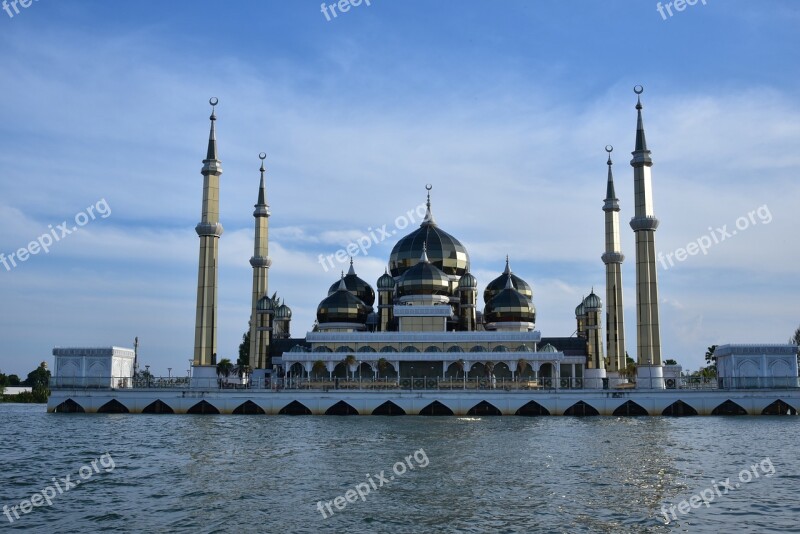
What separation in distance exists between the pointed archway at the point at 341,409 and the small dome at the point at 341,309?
18.7 meters

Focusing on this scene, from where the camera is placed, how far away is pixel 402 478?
25984mm

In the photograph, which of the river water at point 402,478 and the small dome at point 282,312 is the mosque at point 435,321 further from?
the river water at point 402,478

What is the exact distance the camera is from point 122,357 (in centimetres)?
6334

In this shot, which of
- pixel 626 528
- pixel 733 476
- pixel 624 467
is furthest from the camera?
pixel 624 467

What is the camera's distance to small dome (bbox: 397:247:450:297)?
75000 millimetres

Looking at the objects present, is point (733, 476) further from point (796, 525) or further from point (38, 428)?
point (38, 428)

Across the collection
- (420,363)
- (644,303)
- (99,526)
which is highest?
(644,303)

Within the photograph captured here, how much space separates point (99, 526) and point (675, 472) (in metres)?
18.1

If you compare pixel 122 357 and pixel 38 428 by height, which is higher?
pixel 122 357

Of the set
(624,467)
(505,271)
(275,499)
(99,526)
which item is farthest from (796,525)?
(505,271)

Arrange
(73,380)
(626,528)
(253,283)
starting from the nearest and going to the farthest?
(626,528) < (73,380) < (253,283)

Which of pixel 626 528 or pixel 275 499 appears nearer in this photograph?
pixel 626 528

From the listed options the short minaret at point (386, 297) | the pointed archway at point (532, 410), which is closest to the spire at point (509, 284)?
the short minaret at point (386, 297)

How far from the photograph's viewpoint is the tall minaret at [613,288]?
2963 inches
